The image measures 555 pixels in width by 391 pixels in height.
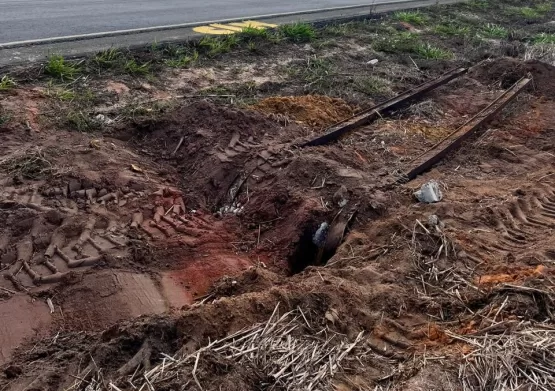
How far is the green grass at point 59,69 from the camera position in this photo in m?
7.66

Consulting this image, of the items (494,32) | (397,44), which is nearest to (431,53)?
(397,44)

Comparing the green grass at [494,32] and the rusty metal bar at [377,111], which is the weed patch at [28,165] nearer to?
the rusty metal bar at [377,111]

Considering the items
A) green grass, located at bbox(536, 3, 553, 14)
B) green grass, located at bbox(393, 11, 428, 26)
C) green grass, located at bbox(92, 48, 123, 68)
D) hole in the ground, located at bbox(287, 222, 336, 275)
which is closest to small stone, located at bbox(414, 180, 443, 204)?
hole in the ground, located at bbox(287, 222, 336, 275)

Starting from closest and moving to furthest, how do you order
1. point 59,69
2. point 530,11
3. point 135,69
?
point 59,69, point 135,69, point 530,11

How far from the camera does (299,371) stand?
11.0 ft

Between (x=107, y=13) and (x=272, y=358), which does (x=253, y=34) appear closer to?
(x=107, y=13)

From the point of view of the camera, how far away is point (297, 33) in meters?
10.9

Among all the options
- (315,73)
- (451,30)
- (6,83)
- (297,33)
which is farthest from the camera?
(451,30)

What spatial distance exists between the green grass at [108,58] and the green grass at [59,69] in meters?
0.42

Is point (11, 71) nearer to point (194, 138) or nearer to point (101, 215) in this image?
point (194, 138)

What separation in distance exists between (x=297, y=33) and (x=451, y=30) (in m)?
4.15

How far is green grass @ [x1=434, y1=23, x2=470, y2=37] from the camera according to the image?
42.5 feet

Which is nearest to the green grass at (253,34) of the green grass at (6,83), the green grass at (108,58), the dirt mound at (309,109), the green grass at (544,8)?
the green grass at (108,58)

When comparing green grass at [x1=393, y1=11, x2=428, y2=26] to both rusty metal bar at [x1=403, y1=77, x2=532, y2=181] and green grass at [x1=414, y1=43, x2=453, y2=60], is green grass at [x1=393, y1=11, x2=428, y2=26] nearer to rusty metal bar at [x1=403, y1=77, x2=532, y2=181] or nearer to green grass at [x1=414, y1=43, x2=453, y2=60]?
green grass at [x1=414, y1=43, x2=453, y2=60]
